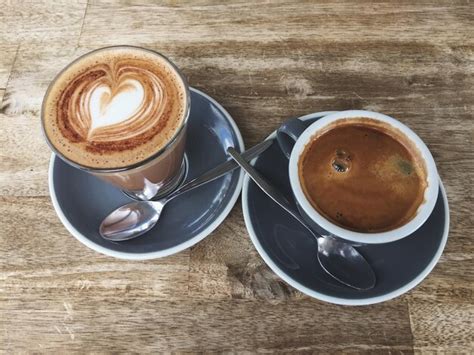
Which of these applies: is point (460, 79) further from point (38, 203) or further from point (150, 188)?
point (38, 203)

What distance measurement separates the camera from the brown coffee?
2.40 ft

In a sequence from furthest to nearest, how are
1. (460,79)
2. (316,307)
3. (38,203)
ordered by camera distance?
(460,79), (38,203), (316,307)

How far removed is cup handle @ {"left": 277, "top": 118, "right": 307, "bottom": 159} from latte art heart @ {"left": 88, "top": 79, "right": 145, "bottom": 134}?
0.89 ft

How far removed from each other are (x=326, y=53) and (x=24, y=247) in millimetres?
784

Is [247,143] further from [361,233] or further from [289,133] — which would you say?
[361,233]

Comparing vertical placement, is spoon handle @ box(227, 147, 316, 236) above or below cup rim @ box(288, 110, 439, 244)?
below

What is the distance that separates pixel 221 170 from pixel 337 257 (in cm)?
27

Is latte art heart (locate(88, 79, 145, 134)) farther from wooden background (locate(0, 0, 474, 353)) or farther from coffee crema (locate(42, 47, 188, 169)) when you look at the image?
wooden background (locate(0, 0, 474, 353))

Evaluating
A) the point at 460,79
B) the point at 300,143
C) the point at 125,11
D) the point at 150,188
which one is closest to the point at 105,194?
the point at 150,188

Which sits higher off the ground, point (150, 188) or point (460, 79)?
point (460, 79)

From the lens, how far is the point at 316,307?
773 millimetres

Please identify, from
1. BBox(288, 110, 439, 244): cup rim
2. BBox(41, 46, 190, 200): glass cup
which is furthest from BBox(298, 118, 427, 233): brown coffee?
BBox(41, 46, 190, 200): glass cup

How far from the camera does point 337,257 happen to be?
30.7 inches

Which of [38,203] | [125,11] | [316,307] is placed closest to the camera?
[316,307]
